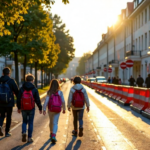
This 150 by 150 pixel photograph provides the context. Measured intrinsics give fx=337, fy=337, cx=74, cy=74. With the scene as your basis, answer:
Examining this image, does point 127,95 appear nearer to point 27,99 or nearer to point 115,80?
point 27,99

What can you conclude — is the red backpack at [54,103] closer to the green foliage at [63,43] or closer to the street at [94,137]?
the street at [94,137]

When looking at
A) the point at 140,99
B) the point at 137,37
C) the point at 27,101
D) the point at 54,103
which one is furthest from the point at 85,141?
the point at 137,37

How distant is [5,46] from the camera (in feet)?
90.5

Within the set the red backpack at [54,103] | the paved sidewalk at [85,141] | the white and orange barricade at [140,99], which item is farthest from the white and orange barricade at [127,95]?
the red backpack at [54,103]

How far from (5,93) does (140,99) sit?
8.17 metres

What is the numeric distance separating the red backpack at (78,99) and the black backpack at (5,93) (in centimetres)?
170

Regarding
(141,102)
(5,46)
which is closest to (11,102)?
(141,102)

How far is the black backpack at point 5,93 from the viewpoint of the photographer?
8.72 meters

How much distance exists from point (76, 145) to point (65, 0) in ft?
17.8

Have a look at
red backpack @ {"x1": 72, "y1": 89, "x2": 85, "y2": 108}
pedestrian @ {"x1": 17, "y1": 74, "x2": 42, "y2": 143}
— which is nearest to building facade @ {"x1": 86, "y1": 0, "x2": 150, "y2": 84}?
red backpack @ {"x1": 72, "y1": 89, "x2": 85, "y2": 108}

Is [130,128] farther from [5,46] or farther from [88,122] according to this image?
[5,46]

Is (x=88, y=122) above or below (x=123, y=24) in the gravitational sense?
below

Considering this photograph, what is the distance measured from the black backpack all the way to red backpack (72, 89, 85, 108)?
5.56 feet

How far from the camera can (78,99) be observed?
9.00 metres
